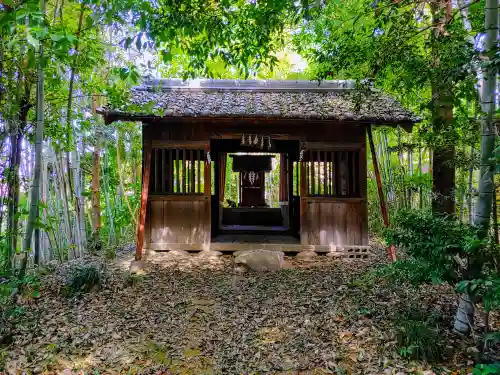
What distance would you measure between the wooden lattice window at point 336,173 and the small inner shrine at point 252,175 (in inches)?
176

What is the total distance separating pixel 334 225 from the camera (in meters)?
6.66

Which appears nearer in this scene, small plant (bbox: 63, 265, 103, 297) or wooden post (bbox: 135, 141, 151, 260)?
small plant (bbox: 63, 265, 103, 297)

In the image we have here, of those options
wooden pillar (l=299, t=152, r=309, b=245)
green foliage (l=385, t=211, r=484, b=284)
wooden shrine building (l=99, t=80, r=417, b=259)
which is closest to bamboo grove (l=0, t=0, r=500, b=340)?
green foliage (l=385, t=211, r=484, b=284)

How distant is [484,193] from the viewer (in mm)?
2852

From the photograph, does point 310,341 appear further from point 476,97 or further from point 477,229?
point 476,97

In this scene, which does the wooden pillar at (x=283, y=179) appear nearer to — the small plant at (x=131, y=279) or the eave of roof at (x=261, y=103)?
the eave of roof at (x=261, y=103)

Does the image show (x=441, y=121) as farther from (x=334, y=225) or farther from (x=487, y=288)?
(x=334, y=225)

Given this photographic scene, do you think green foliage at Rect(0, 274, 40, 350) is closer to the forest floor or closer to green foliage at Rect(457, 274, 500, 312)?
the forest floor

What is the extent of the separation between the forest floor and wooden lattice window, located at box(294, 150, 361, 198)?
6.26 feet

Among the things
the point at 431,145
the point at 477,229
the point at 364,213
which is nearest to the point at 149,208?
the point at 364,213

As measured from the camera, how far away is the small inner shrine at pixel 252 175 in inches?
443

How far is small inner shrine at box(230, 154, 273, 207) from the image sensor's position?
11250 mm

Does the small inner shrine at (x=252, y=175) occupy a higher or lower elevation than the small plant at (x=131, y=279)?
higher

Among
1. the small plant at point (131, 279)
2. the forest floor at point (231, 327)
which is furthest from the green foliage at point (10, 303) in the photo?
the small plant at point (131, 279)
